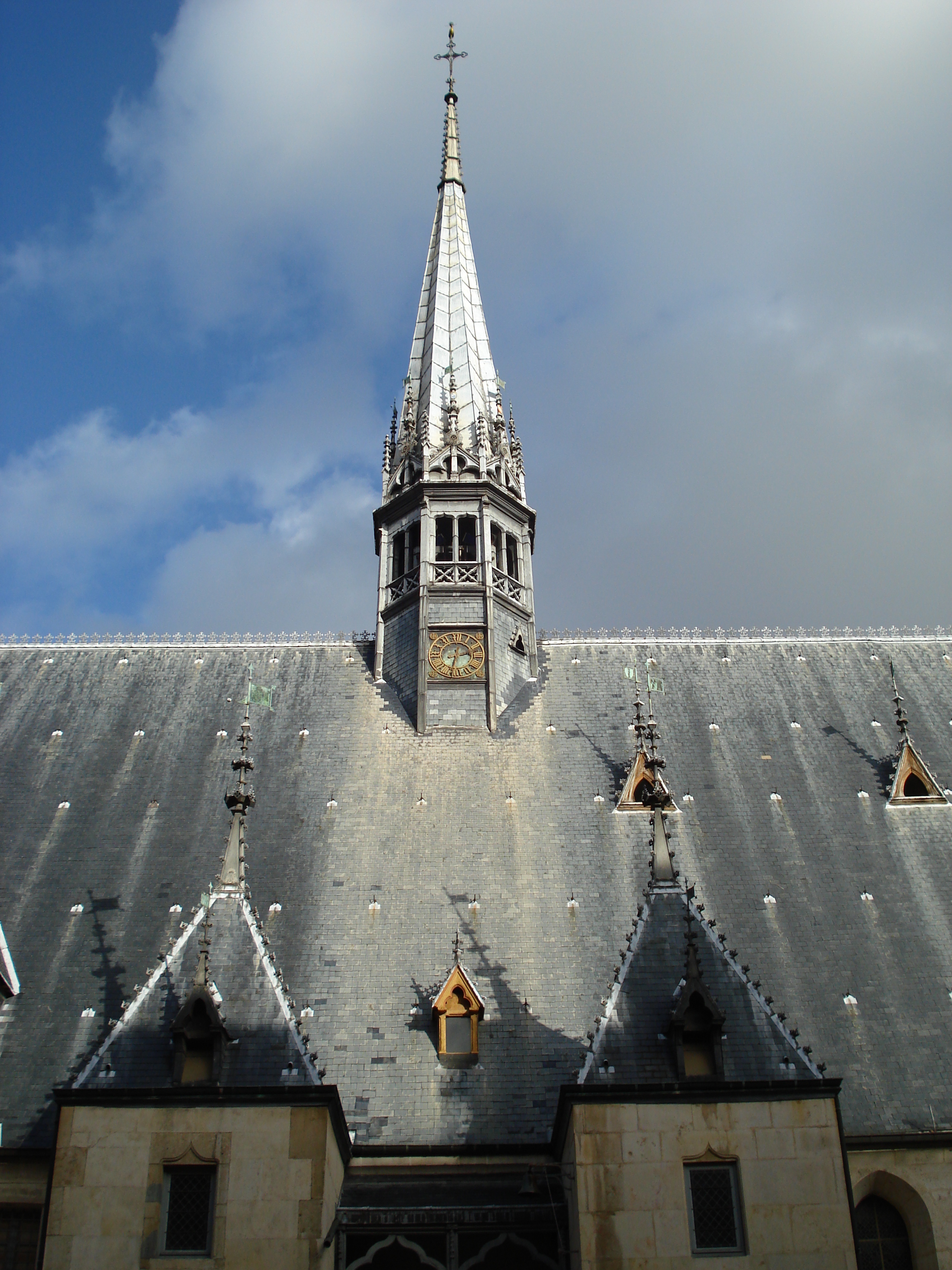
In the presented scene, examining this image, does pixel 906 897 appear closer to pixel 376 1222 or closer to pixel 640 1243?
pixel 640 1243

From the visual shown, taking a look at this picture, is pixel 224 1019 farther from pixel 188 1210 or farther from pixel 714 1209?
pixel 714 1209

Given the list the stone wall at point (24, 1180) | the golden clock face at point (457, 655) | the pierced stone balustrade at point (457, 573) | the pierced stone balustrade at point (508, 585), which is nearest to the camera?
the stone wall at point (24, 1180)

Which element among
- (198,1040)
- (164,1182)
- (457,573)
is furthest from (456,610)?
(164,1182)

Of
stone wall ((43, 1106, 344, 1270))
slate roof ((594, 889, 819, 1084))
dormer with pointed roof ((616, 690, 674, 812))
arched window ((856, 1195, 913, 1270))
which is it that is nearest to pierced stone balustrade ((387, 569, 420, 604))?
dormer with pointed roof ((616, 690, 674, 812))

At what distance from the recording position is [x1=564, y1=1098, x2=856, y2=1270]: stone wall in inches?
709

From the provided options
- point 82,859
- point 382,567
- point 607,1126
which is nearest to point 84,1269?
point 607,1126

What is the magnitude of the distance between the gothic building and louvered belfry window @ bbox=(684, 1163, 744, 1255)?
5cm

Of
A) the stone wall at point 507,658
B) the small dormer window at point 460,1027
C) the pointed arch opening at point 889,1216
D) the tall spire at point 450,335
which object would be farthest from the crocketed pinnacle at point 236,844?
the tall spire at point 450,335

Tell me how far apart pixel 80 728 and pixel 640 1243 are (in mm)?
20018

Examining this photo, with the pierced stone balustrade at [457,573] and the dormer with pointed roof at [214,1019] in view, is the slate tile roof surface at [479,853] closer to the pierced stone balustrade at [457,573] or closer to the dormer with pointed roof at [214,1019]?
the dormer with pointed roof at [214,1019]

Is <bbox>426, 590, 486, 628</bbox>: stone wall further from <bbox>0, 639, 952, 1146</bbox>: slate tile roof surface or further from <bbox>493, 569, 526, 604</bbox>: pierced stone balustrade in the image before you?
<bbox>0, 639, 952, 1146</bbox>: slate tile roof surface

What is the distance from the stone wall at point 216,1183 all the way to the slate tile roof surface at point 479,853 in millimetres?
2731

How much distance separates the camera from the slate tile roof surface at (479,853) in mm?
22969

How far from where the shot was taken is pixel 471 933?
83.0 ft
